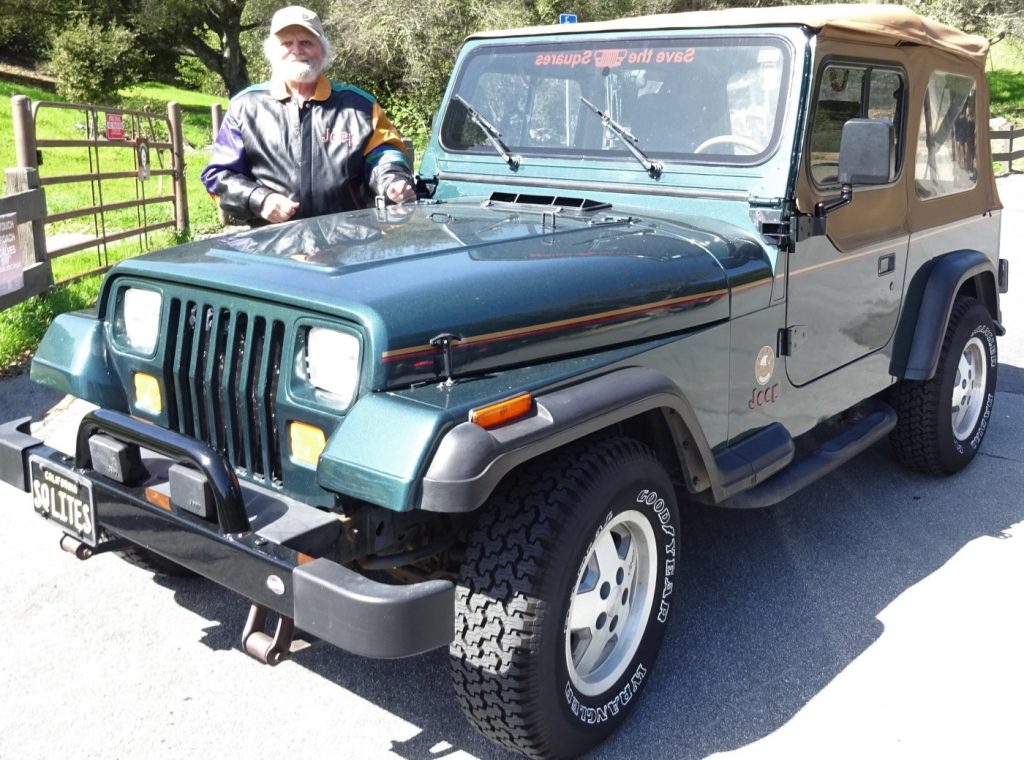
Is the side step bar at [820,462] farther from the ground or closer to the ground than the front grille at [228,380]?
closer to the ground

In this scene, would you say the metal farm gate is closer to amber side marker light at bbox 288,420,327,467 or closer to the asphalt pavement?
the asphalt pavement

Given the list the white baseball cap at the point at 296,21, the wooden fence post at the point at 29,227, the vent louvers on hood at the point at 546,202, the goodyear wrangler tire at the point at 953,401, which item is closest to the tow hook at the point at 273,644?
the vent louvers on hood at the point at 546,202

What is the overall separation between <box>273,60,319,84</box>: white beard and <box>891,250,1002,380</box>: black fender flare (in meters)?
2.71

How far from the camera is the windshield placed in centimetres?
350

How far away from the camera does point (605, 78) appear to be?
3.80 meters

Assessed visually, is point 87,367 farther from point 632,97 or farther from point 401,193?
point 632,97

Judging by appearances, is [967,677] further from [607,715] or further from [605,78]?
[605,78]

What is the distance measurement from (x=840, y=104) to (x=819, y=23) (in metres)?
0.36

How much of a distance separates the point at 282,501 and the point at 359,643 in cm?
49

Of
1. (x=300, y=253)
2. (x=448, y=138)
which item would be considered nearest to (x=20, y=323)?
(x=448, y=138)

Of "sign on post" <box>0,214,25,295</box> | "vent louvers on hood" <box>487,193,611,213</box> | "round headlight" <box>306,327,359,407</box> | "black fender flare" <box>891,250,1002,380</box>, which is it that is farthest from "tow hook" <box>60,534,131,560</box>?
"sign on post" <box>0,214,25,295</box>

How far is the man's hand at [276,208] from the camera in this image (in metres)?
4.11

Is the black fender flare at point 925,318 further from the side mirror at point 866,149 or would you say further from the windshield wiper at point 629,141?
the windshield wiper at point 629,141

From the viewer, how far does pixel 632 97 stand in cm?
374
